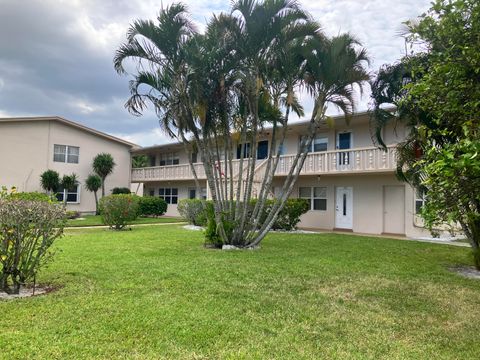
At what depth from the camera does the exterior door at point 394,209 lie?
691 inches

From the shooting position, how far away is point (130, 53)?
1083 cm

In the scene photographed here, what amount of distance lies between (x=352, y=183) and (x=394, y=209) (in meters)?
2.43

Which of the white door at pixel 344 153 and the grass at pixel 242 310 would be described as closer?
the grass at pixel 242 310

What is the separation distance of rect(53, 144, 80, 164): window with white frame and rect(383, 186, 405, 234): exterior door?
905 inches

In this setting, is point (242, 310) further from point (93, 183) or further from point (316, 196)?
point (93, 183)

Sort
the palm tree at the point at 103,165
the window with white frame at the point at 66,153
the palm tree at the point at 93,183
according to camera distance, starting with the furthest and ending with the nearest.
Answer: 1. the palm tree at the point at 103,165
2. the palm tree at the point at 93,183
3. the window with white frame at the point at 66,153

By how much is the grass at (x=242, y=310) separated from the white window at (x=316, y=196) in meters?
11.0

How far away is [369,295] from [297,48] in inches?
271

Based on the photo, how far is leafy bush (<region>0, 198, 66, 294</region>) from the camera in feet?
18.6

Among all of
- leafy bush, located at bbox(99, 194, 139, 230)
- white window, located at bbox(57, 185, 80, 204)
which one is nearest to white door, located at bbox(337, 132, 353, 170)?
leafy bush, located at bbox(99, 194, 139, 230)

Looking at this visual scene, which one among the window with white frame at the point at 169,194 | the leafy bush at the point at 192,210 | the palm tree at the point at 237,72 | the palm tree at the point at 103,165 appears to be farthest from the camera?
the window with white frame at the point at 169,194

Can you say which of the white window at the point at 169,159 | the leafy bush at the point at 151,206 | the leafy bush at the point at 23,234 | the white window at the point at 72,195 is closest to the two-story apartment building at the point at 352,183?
the leafy bush at the point at 151,206

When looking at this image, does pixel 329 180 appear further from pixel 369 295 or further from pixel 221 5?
pixel 369 295

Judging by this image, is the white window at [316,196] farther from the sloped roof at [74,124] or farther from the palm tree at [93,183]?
Answer: the sloped roof at [74,124]
